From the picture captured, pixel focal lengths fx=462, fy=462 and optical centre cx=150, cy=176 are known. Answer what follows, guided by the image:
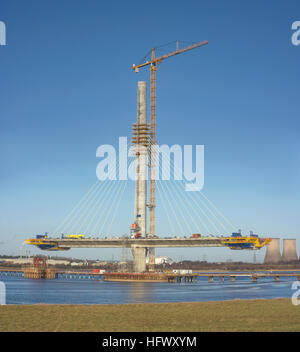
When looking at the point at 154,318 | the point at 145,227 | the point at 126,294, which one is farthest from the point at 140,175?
the point at 154,318

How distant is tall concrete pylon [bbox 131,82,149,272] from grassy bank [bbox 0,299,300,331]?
101088 millimetres

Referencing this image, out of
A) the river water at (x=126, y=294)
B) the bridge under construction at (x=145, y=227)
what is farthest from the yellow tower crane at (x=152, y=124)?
the river water at (x=126, y=294)

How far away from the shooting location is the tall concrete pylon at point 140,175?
5768 inches

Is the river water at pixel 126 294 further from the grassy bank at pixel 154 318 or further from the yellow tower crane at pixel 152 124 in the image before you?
the yellow tower crane at pixel 152 124

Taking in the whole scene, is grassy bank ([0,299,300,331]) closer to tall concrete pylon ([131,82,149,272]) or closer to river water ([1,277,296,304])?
river water ([1,277,296,304])

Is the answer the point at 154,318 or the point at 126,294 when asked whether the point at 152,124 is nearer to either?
the point at 126,294

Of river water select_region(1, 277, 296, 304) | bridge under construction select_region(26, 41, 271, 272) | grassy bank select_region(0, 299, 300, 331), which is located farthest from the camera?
bridge under construction select_region(26, 41, 271, 272)

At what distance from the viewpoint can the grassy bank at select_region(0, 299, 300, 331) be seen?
29.6 m

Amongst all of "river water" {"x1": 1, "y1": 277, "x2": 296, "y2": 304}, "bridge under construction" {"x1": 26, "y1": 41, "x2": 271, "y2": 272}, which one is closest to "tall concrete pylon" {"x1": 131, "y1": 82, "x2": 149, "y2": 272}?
"bridge under construction" {"x1": 26, "y1": 41, "x2": 271, "y2": 272}

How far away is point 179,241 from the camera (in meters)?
149

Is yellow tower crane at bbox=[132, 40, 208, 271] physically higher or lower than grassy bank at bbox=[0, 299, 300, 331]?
higher

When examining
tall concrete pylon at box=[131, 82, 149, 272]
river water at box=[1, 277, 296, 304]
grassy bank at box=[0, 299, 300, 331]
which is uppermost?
tall concrete pylon at box=[131, 82, 149, 272]

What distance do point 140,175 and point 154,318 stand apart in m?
111
